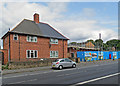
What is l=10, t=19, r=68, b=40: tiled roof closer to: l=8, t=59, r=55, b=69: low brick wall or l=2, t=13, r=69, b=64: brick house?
l=2, t=13, r=69, b=64: brick house

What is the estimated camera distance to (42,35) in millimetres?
26344

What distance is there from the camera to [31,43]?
24.9m

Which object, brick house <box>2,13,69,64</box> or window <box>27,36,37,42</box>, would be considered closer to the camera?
brick house <box>2,13,69,64</box>

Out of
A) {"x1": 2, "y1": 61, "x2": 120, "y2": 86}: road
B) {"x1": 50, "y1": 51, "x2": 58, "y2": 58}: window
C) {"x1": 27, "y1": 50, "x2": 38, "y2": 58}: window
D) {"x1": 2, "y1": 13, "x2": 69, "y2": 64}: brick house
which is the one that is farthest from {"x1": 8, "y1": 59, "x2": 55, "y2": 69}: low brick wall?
{"x1": 2, "y1": 61, "x2": 120, "y2": 86}: road

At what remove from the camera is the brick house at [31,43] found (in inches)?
890

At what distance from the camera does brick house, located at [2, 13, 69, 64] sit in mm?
22602

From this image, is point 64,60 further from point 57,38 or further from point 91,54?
point 91,54

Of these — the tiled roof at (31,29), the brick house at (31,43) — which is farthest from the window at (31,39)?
the tiled roof at (31,29)

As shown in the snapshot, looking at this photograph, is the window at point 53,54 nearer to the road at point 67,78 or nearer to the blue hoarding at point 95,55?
the blue hoarding at point 95,55

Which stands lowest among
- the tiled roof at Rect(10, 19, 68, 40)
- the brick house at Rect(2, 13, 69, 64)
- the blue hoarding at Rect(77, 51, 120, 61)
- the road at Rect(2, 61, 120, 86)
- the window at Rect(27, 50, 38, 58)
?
the road at Rect(2, 61, 120, 86)

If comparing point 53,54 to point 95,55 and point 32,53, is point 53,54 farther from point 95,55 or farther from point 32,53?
point 95,55

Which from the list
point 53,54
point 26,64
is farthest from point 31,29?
point 26,64

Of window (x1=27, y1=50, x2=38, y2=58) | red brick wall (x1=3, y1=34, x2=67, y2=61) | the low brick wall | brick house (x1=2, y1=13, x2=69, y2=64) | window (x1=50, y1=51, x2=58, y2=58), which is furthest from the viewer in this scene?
window (x1=50, y1=51, x2=58, y2=58)

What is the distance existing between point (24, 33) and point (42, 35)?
162 inches
